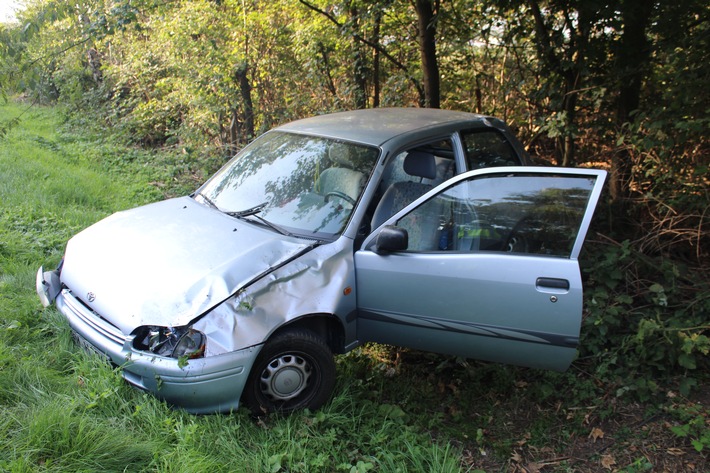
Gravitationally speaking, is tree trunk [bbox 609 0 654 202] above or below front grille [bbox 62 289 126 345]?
above

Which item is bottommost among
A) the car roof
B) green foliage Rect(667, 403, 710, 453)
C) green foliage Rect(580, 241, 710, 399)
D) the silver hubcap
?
green foliage Rect(667, 403, 710, 453)

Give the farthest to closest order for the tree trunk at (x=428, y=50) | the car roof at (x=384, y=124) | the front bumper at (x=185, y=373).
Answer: the tree trunk at (x=428, y=50)
the car roof at (x=384, y=124)
the front bumper at (x=185, y=373)

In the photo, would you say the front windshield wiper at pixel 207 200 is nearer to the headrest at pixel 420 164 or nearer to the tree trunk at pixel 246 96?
the headrest at pixel 420 164

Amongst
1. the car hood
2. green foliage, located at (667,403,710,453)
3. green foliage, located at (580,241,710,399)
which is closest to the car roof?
the car hood

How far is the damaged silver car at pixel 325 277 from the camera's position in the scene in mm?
2898

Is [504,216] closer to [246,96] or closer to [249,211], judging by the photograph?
[249,211]

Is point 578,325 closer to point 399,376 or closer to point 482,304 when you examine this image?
point 482,304

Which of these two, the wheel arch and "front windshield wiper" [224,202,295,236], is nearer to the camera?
the wheel arch

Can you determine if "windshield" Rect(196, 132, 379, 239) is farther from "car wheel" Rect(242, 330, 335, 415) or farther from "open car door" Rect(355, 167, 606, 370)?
"car wheel" Rect(242, 330, 335, 415)

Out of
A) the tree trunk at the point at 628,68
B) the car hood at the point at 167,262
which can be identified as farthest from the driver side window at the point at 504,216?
the tree trunk at the point at 628,68

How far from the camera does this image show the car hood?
9.56 feet

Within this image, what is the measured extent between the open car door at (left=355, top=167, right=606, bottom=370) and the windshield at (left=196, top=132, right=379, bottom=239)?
Answer: 0.37 metres

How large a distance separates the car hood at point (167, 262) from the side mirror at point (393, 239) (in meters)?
0.46

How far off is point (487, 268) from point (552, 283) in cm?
38
